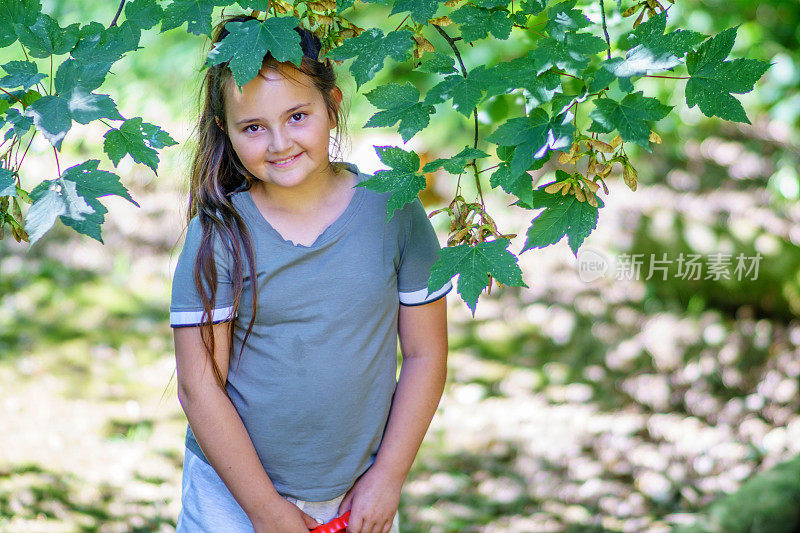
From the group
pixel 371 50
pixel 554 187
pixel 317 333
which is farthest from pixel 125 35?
pixel 554 187

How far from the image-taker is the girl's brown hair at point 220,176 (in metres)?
1.35

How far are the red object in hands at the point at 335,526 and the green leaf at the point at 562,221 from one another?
0.70 metres

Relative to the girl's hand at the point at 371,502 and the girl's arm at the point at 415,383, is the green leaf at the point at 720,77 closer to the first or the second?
the girl's arm at the point at 415,383

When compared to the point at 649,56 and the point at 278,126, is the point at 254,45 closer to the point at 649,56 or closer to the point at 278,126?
the point at 278,126

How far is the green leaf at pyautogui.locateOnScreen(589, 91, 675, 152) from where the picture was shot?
1082mm

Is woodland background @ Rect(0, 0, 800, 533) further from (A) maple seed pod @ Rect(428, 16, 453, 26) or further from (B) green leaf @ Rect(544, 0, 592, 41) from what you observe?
(B) green leaf @ Rect(544, 0, 592, 41)

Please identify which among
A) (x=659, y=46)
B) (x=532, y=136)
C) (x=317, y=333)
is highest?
(x=659, y=46)

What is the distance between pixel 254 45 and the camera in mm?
1122

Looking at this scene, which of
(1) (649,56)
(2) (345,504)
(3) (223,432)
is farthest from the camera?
(2) (345,504)

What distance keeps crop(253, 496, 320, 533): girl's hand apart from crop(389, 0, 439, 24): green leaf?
0.91 m

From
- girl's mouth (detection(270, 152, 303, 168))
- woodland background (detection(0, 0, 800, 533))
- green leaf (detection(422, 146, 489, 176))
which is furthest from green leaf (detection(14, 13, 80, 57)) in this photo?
woodland background (detection(0, 0, 800, 533))

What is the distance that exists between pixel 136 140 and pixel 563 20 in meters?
0.69

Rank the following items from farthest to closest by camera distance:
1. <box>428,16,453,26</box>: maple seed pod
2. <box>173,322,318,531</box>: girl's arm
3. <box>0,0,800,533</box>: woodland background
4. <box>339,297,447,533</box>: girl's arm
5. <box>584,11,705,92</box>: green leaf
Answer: <box>0,0,800,533</box>: woodland background → <box>339,297,447,533</box>: girl's arm → <box>173,322,318,531</box>: girl's arm → <box>428,16,453,26</box>: maple seed pod → <box>584,11,705,92</box>: green leaf

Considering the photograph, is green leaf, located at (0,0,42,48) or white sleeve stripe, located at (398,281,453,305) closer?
green leaf, located at (0,0,42,48)
